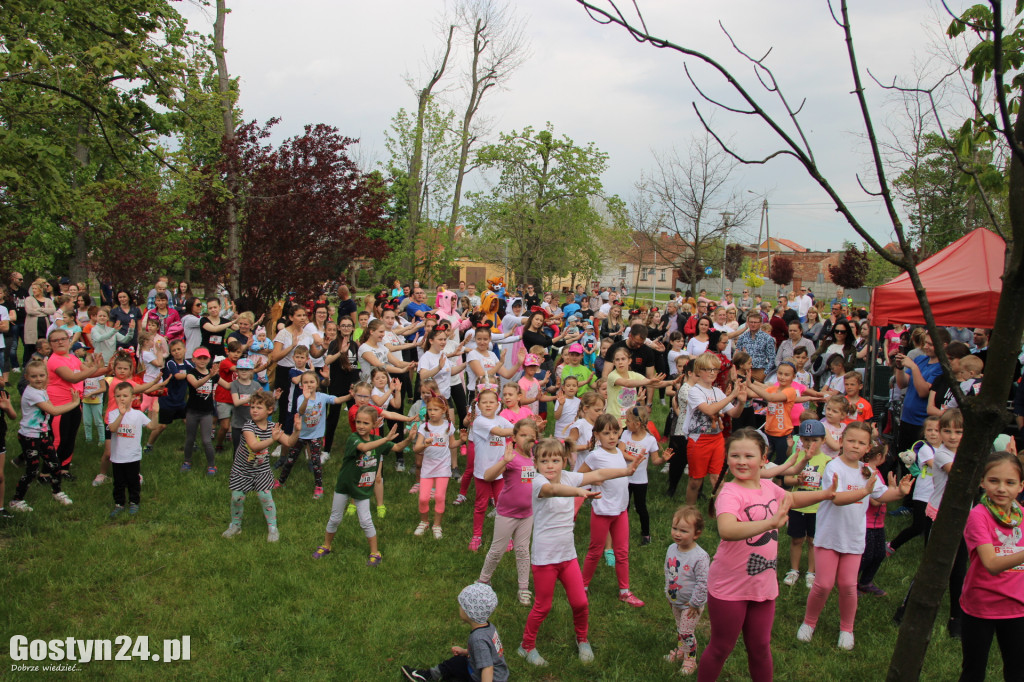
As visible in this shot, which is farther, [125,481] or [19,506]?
[125,481]

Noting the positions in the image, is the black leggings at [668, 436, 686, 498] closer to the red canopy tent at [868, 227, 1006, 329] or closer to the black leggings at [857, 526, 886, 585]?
the black leggings at [857, 526, 886, 585]

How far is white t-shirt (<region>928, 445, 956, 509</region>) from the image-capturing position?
5070 mm

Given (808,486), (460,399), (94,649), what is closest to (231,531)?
(94,649)

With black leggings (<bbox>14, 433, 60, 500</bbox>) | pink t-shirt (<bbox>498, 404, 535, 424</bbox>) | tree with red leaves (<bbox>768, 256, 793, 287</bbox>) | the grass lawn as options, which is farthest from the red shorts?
tree with red leaves (<bbox>768, 256, 793, 287</bbox>)

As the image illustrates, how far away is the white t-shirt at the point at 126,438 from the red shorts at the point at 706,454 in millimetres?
5785

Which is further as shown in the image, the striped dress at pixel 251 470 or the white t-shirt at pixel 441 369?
the white t-shirt at pixel 441 369

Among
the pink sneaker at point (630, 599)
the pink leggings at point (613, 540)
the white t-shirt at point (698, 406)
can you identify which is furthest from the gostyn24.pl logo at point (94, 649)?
the white t-shirt at point (698, 406)

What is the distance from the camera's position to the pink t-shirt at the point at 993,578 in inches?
143

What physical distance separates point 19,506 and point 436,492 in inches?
166

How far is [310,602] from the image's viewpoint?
530 centimetres

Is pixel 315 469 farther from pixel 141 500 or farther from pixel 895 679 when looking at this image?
pixel 895 679

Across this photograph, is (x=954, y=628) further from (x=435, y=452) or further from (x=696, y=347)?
(x=696, y=347)

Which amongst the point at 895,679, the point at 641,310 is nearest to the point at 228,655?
the point at 895,679

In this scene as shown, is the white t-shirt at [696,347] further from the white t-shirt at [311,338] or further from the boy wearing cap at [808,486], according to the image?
the white t-shirt at [311,338]
